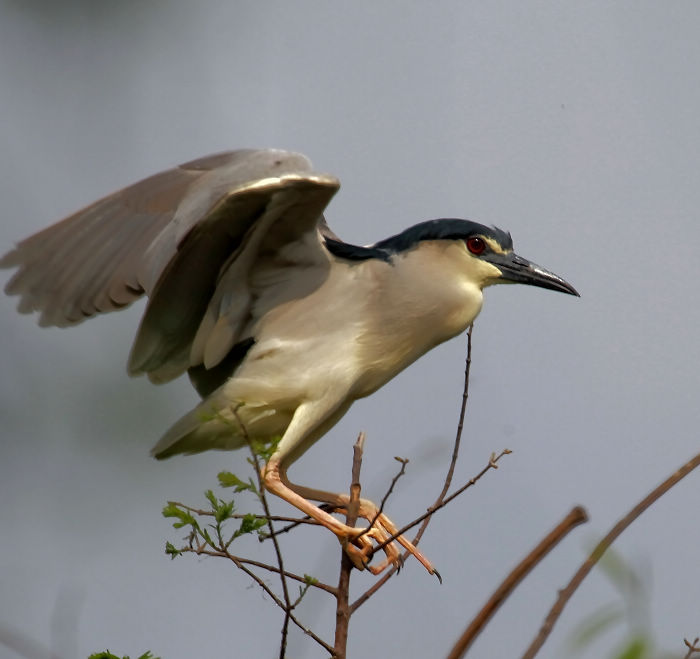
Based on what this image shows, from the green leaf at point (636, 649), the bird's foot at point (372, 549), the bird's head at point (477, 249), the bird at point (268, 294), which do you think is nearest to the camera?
the green leaf at point (636, 649)

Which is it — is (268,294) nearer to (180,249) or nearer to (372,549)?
(180,249)

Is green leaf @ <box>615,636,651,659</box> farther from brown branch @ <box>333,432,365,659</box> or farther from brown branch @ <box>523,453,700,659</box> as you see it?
brown branch @ <box>333,432,365,659</box>

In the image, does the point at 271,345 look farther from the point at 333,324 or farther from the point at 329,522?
the point at 329,522

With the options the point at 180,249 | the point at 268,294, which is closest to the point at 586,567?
the point at 180,249

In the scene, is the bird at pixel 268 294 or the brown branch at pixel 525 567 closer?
the brown branch at pixel 525 567

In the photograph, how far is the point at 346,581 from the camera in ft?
8.32

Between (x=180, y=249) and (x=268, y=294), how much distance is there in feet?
1.62

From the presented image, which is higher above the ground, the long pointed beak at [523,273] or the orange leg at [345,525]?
the long pointed beak at [523,273]

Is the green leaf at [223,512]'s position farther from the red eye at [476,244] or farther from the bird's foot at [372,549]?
the red eye at [476,244]

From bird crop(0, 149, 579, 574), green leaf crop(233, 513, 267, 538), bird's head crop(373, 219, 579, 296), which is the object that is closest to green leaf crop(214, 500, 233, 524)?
green leaf crop(233, 513, 267, 538)

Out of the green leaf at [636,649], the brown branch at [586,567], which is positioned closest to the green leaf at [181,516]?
the brown branch at [586,567]

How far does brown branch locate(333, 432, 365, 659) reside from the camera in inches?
91.7

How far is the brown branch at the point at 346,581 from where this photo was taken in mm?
2330

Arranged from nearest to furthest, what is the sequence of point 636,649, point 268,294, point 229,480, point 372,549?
point 636,649 → point 229,480 → point 372,549 → point 268,294
